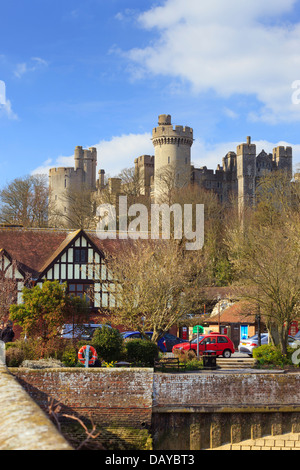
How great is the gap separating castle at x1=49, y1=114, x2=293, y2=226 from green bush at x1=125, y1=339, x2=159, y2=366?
5080cm

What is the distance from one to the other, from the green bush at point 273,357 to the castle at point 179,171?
158ft

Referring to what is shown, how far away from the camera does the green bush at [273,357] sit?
24734 mm

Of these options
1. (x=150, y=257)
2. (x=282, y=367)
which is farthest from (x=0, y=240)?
(x=282, y=367)

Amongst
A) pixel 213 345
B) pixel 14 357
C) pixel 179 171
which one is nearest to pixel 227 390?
pixel 14 357

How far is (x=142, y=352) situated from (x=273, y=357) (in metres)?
5.94

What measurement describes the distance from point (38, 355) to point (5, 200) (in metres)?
46.3

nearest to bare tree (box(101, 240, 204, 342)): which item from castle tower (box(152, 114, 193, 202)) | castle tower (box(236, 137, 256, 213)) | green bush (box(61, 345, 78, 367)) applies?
green bush (box(61, 345, 78, 367))

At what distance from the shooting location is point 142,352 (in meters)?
22.8

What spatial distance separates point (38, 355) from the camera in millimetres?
22422

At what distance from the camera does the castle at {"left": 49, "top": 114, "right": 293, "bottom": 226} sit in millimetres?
80262

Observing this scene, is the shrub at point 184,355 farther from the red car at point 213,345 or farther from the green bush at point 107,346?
the green bush at point 107,346

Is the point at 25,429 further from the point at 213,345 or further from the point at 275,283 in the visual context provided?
the point at 213,345

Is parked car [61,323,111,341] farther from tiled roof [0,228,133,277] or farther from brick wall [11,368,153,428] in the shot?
tiled roof [0,228,133,277]
